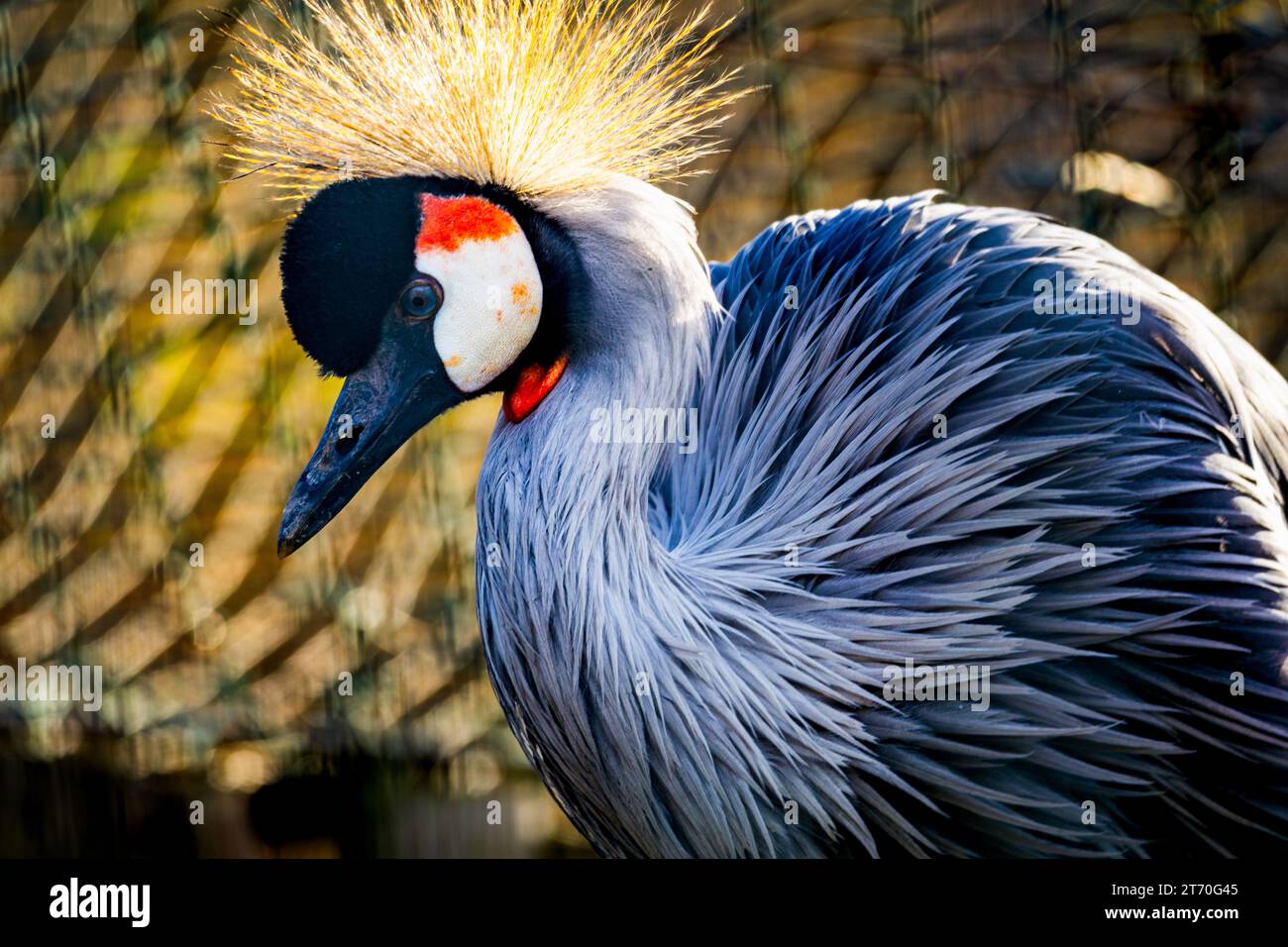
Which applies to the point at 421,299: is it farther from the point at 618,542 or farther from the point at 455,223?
the point at 618,542

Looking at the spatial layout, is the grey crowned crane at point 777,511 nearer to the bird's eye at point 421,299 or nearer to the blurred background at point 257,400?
the bird's eye at point 421,299

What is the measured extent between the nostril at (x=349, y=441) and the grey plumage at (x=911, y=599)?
14 centimetres

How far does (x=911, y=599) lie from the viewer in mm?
1243

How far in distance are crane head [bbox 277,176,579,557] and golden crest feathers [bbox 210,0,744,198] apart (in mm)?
76

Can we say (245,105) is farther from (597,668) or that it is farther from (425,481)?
(425,481)

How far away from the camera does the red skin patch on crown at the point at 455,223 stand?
3.99 feet

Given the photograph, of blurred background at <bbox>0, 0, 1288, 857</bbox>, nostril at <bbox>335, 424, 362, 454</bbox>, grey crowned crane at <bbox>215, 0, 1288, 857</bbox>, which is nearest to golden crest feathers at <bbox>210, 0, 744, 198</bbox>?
grey crowned crane at <bbox>215, 0, 1288, 857</bbox>

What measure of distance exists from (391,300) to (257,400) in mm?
1061

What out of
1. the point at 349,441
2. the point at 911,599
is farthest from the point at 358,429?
the point at 911,599

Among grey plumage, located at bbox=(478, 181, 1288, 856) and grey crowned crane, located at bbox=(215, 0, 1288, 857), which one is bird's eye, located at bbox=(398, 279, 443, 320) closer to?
grey crowned crane, located at bbox=(215, 0, 1288, 857)

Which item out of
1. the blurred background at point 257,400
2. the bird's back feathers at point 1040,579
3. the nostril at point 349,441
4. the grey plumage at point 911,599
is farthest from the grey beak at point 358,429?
the blurred background at point 257,400

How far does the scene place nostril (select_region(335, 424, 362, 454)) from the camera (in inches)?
48.0

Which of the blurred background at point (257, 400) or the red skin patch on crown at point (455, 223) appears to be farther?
the blurred background at point (257, 400)

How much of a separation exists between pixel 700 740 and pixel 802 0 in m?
1.38
